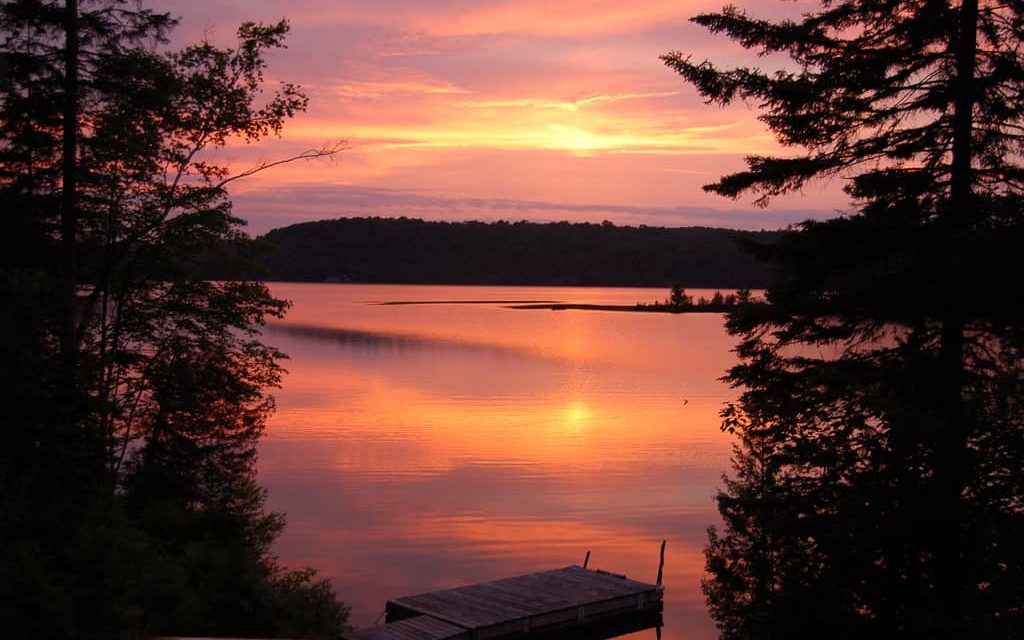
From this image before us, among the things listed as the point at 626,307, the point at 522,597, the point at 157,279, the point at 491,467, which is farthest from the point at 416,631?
the point at 626,307

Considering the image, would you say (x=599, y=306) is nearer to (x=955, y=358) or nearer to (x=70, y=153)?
(x=70, y=153)

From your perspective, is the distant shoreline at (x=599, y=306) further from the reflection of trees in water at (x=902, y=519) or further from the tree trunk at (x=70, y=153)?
the reflection of trees in water at (x=902, y=519)

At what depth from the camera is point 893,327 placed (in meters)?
14.8

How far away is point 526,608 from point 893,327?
8.84 metres

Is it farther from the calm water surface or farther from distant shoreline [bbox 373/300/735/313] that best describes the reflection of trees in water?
distant shoreline [bbox 373/300/735/313]

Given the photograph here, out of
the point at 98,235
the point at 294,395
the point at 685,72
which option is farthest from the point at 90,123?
the point at 294,395

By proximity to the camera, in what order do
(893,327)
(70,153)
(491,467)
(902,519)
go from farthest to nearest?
(491,467), (70,153), (893,327), (902,519)

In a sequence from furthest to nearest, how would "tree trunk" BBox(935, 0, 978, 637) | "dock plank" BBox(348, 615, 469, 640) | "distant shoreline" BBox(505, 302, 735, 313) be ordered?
"distant shoreline" BBox(505, 302, 735, 313) → "dock plank" BBox(348, 615, 469, 640) → "tree trunk" BBox(935, 0, 978, 637)

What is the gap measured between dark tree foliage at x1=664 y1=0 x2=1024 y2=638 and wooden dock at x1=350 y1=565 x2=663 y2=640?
446 cm

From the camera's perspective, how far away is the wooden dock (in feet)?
56.1

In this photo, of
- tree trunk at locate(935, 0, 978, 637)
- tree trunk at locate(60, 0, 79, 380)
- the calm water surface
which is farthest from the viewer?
the calm water surface

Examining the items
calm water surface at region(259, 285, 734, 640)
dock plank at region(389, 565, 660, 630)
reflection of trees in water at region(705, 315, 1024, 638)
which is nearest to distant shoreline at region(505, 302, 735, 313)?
calm water surface at region(259, 285, 734, 640)

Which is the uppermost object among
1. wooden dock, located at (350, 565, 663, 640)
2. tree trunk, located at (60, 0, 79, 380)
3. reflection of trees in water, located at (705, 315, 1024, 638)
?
tree trunk, located at (60, 0, 79, 380)

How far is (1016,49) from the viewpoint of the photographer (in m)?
13.0
